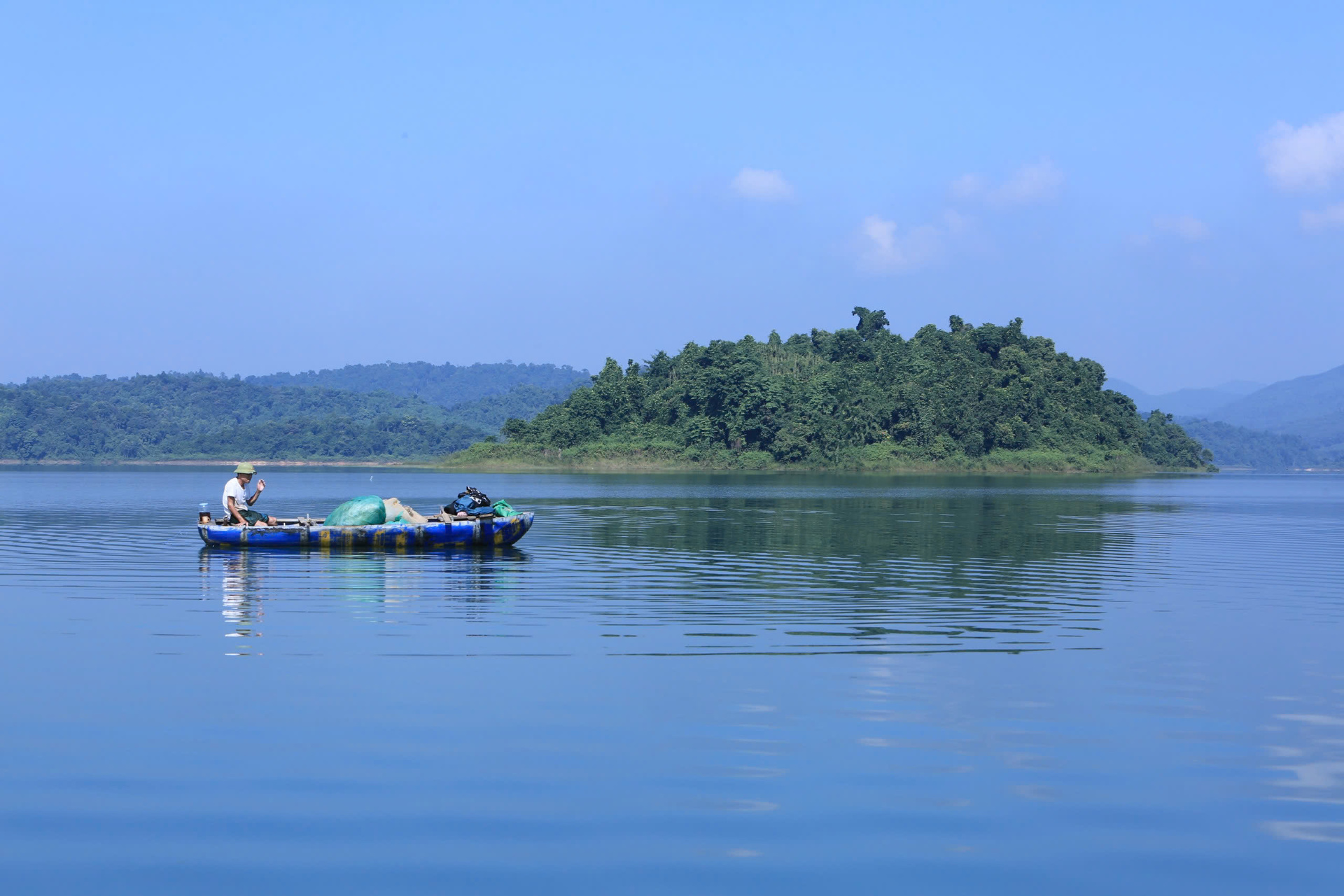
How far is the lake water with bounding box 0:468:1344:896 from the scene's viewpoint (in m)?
8.72

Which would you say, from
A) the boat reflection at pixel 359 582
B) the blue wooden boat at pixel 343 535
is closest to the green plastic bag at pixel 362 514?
the blue wooden boat at pixel 343 535

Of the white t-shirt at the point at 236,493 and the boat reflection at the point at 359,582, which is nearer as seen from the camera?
the boat reflection at the point at 359,582

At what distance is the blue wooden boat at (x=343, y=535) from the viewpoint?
32.0m

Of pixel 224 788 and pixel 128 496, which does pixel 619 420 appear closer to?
pixel 128 496

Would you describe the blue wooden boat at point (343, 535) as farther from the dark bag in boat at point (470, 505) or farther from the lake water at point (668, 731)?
the lake water at point (668, 731)

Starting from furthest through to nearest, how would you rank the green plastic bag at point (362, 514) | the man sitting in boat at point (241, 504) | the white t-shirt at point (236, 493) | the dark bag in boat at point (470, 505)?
the dark bag in boat at point (470, 505) → the green plastic bag at point (362, 514) → the white t-shirt at point (236, 493) → the man sitting in boat at point (241, 504)

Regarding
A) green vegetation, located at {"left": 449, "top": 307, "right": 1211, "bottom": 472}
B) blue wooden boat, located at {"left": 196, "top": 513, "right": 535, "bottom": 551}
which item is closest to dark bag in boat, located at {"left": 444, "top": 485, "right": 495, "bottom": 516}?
blue wooden boat, located at {"left": 196, "top": 513, "right": 535, "bottom": 551}

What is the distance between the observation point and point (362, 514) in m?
33.2

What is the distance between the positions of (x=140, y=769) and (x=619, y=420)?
138 meters

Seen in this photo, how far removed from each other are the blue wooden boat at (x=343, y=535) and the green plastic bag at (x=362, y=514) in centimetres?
67

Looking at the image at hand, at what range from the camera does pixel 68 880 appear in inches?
327

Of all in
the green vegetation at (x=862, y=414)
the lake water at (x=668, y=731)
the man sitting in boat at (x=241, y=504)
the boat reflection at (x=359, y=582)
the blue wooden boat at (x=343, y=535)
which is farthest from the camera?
the green vegetation at (x=862, y=414)

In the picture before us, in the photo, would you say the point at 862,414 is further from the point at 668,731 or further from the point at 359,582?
the point at 668,731

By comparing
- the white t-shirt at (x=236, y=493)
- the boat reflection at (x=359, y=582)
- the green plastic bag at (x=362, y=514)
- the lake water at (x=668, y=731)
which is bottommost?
the lake water at (x=668, y=731)
